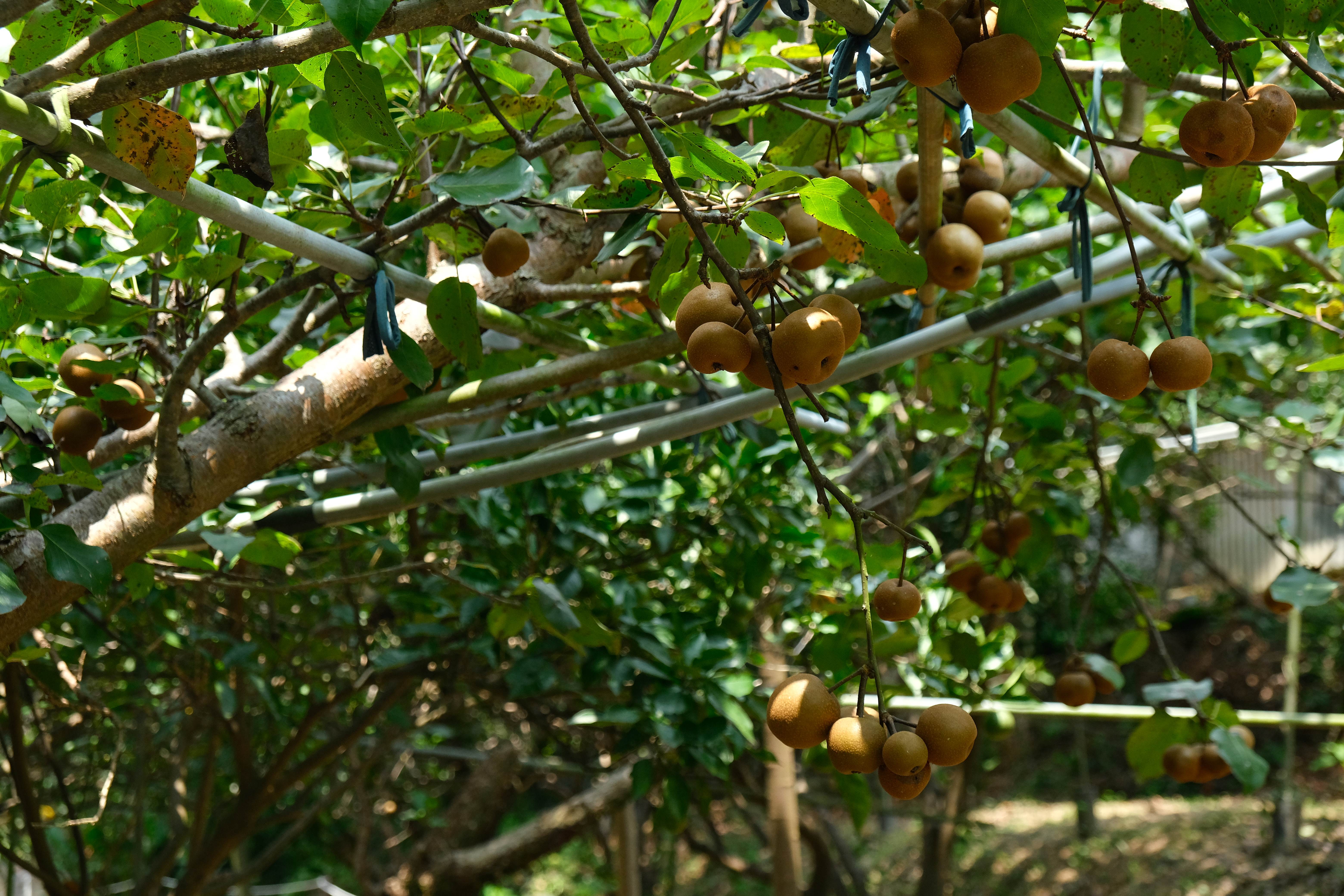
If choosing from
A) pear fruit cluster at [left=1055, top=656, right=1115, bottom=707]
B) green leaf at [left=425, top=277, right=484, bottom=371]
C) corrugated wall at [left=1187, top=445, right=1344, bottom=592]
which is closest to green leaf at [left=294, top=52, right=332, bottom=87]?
green leaf at [left=425, top=277, right=484, bottom=371]

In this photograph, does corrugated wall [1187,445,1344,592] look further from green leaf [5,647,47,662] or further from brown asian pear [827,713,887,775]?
green leaf [5,647,47,662]

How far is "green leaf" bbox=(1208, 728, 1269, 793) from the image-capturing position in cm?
174

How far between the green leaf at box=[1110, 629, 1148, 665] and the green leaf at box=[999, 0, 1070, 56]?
175 cm

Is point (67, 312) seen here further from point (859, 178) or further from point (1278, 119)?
point (1278, 119)

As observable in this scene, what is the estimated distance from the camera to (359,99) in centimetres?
97

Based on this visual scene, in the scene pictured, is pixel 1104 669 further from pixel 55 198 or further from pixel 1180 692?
pixel 55 198

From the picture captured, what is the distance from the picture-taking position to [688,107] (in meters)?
1.46

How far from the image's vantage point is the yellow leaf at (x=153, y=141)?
0.87m

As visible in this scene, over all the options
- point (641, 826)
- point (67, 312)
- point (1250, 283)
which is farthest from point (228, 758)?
point (1250, 283)

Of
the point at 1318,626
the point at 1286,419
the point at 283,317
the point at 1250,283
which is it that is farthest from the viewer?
the point at 1318,626

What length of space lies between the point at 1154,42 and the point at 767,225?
0.45m

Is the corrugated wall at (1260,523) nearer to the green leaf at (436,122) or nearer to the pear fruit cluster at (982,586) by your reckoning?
the pear fruit cluster at (982,586)

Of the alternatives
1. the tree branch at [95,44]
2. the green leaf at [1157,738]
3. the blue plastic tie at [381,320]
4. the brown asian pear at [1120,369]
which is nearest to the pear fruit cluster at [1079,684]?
the green leaf at [1157,738]

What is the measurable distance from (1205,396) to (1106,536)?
283 cm
